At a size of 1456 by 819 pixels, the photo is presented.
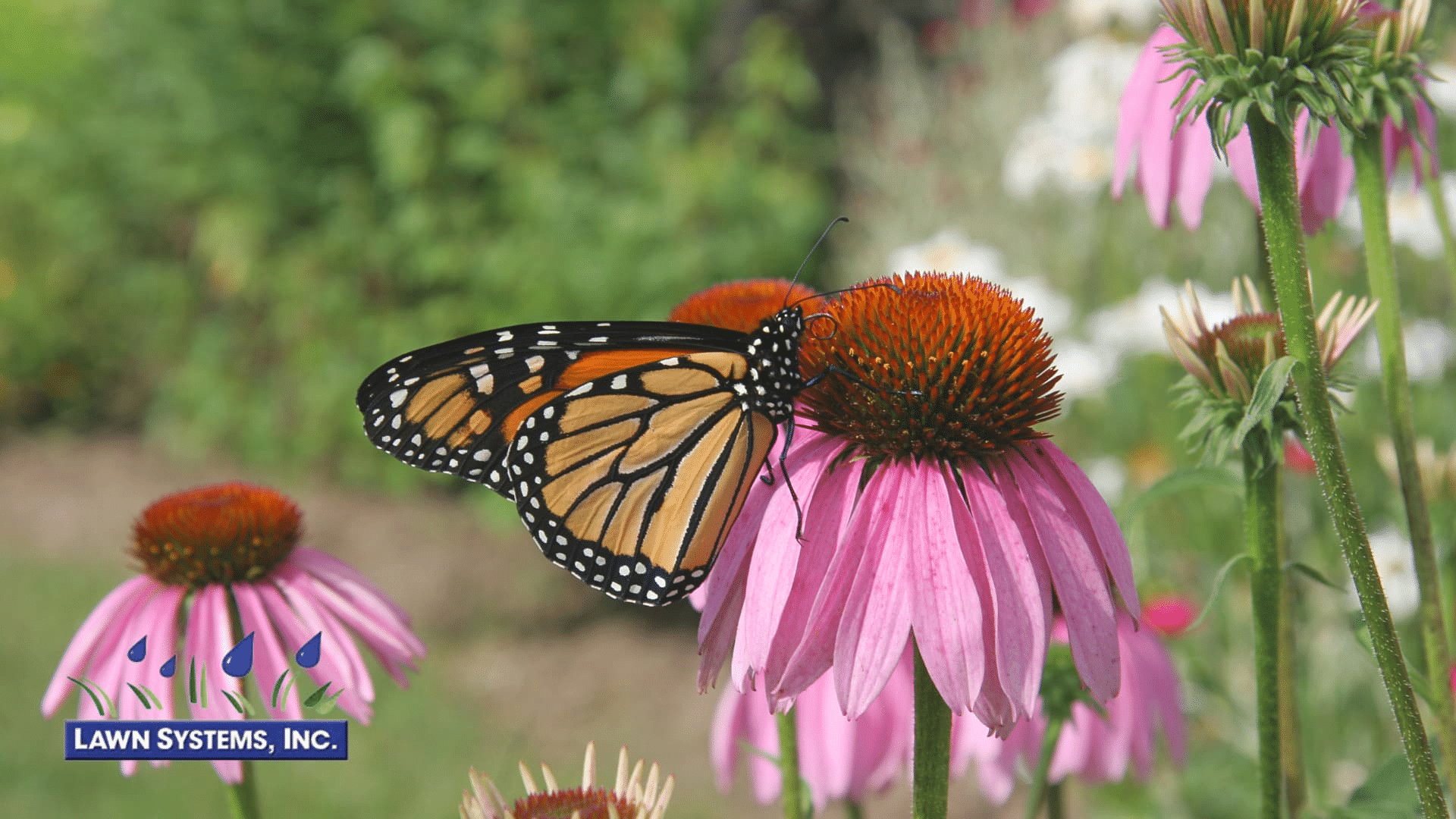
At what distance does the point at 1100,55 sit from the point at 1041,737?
118 inches

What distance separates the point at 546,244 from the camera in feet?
16.6

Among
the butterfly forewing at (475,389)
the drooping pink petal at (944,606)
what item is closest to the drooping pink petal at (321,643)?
the butterfly forewing at (475,389)

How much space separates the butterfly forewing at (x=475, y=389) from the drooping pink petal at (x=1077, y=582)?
487 mm

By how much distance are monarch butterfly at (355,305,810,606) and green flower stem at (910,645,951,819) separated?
12.4 inches

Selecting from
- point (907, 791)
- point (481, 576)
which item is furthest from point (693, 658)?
point (907, 791)

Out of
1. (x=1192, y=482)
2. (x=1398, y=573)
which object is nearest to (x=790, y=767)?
(x=1192, y=482)

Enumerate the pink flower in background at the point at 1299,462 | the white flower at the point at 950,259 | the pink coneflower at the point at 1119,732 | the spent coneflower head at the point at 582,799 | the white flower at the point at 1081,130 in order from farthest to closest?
the white flower at the point at 1081,130 → the white flower at the point at 950,259 → the pink flower in background at the point at 1299,462 → the pink coneflower at the point at 1119,732 → the spent coneflower head at the point at 582,799

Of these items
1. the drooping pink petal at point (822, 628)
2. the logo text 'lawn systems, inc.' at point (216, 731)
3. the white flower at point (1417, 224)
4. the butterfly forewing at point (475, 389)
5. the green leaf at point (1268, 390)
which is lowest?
the logo text 'lawn systems, inc.' at point (216, 731)

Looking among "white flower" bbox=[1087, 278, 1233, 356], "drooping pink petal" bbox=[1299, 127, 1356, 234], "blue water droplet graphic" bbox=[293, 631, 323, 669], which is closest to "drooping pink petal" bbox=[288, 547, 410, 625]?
"blue water droplet graphic" bbox=[293, 631, 323, 669]

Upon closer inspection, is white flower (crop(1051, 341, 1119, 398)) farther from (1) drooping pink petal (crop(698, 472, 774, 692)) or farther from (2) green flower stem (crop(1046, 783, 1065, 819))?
(1) drooping pink petal (crop(698, 472, 774, 692))

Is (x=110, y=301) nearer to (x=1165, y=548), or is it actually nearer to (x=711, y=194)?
(x=711, y=194)

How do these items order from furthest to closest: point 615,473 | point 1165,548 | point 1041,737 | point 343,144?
point 343,144 < point 1165,548 < point 1041,737 < point 615,473

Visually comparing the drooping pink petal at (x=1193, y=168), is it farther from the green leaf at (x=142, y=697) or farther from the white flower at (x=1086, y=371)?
the white flower at (x=1086, y=371)

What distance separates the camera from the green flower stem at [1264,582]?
108 cm
